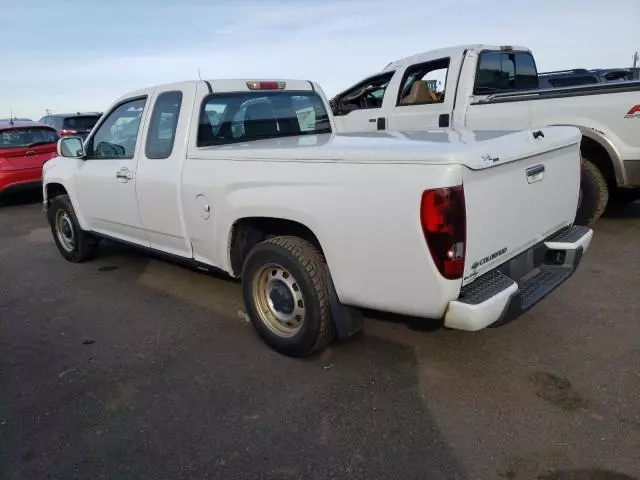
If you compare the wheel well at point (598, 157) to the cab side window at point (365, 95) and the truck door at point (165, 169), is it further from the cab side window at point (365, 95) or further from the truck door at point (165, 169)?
the truck door at point (165, 169)

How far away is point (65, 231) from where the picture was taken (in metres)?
6.01

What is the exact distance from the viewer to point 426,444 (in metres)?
2.56

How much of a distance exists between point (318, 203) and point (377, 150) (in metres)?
0.44

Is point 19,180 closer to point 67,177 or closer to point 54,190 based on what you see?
point 54,190

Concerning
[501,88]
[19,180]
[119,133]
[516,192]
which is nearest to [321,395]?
[516,192]

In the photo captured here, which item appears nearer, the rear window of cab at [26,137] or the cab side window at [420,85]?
the cab side window at [420,85]

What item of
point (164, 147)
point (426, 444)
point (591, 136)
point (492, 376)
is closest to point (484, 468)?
point (426, 444)

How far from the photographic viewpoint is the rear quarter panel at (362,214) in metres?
2.56

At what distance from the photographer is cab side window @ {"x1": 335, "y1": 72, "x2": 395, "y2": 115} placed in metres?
7.66

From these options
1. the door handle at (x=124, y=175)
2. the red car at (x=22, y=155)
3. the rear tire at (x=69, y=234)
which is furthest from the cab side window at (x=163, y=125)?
the red car at (x=22, y=155)

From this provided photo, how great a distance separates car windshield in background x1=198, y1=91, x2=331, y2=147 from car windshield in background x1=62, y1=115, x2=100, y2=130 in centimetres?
1073

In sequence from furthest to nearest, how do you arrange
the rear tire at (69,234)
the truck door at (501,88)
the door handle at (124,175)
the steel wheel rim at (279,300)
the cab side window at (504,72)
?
1. the cab side window at (504,72)
2. the truck door at (501,88)
3. the rear tire at (69,234)
4. the door handle at (124,175)
5. the steel wheel rim at (279,300)

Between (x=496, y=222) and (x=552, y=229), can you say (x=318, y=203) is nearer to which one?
(x=496, y=222)

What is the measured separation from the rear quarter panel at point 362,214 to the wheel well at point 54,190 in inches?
132
